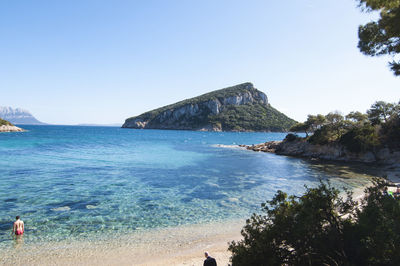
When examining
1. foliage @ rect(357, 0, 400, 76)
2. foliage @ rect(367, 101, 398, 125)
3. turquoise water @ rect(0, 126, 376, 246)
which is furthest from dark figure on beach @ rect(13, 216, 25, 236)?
foliage @ rect(367, 101, 398, 125)

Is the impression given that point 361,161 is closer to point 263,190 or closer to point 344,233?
point 263,190

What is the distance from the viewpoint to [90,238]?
12.5m

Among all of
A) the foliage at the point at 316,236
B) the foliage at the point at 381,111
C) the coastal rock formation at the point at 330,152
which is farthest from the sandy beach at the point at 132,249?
the foliage at the point at 381,111

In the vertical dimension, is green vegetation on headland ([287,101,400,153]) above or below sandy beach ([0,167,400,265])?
above

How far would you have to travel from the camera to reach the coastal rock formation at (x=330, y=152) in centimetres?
4131

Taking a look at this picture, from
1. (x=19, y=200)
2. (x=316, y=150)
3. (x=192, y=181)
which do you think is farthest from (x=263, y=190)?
(x=316, y=150)

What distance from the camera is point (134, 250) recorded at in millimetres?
11625

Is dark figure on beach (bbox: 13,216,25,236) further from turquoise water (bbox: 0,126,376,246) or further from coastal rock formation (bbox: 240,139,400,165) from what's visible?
coastal rock formation (bbox: 240,139,400,165)

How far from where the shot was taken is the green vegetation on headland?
42688mm

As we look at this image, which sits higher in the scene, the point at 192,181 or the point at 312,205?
the point at 312,205

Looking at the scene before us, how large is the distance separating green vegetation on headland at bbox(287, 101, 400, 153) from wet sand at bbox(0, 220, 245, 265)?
44022 mm

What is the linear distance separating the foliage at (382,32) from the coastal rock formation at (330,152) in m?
36.5

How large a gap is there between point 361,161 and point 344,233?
47791 mm

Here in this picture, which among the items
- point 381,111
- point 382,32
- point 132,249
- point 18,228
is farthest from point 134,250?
point 381,111
